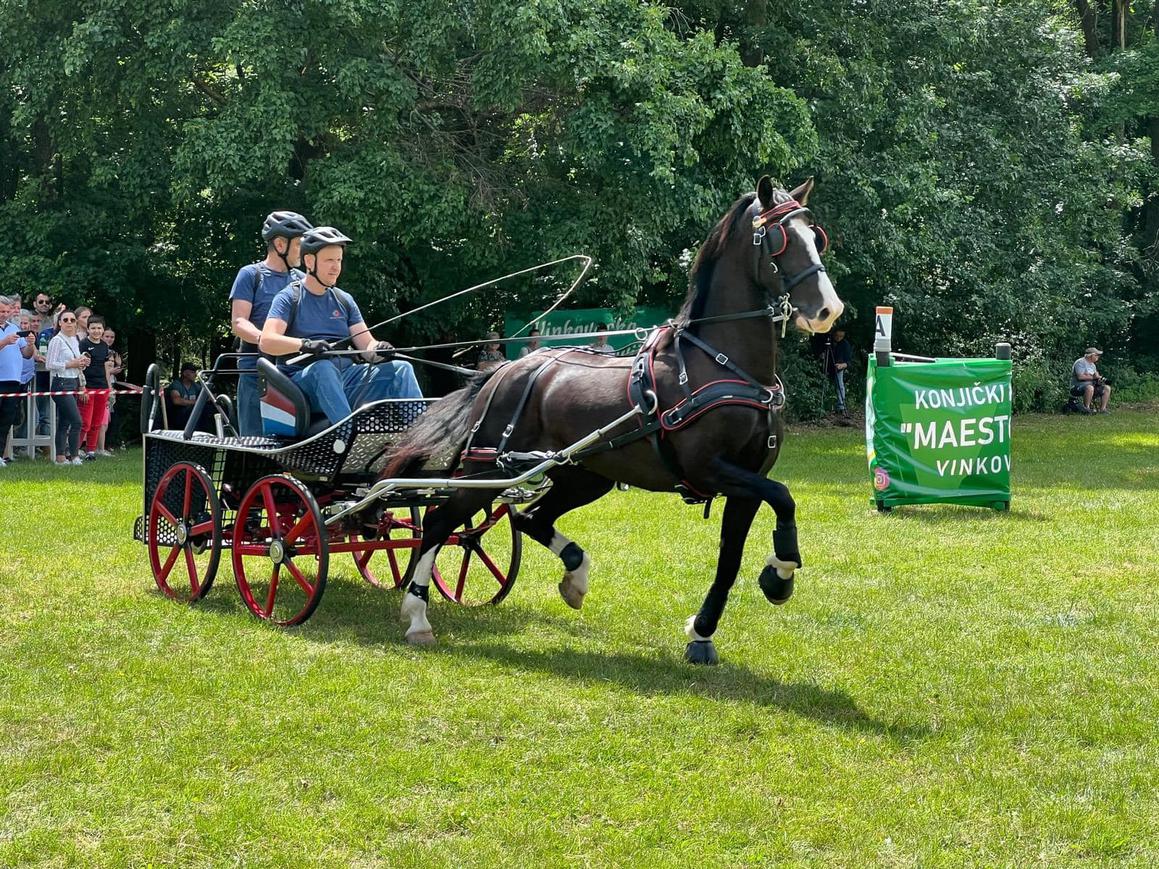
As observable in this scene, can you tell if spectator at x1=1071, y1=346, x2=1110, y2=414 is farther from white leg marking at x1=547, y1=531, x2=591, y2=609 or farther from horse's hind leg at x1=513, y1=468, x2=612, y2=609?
white leg marking at x1=547, y1=531, x2=591, y2=609

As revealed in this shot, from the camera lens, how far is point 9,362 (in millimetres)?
14680

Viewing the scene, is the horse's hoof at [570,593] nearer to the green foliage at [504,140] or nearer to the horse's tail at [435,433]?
the horse's tail at [435,433]

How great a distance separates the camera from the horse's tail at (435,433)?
7090 mm

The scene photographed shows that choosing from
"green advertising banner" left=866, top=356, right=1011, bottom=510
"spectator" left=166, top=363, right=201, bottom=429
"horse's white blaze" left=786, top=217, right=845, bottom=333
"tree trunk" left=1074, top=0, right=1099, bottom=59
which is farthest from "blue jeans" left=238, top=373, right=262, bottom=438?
"tree trunk" left=1074, top=0, right=1099, bottom=59

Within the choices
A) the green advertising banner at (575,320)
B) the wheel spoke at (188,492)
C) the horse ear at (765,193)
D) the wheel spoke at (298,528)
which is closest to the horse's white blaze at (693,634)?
the horse ear at (765,193)

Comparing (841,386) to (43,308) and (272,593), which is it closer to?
(43,308)

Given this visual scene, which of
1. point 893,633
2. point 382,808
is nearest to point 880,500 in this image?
point 893,633

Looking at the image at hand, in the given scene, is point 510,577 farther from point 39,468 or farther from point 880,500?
point 39,468

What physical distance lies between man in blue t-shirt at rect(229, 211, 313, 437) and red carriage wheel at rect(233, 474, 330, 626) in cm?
53

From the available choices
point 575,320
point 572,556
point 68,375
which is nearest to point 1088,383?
point 575,320

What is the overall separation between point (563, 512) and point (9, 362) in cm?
954

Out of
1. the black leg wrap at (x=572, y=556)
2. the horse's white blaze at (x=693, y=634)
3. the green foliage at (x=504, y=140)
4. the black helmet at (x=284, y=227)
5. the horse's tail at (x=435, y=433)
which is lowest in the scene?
the horse's white blaze at (x=693, y=634)

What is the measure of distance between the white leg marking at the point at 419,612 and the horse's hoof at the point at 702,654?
4.43 feet

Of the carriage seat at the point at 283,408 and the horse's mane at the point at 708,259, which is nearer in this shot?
the horse's mane at the point at 708,259
